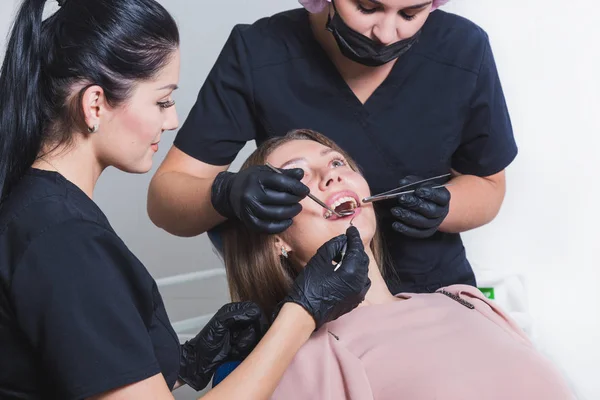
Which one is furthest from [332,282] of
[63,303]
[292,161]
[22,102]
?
[22,102]

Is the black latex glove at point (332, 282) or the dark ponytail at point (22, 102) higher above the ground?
the dark ponytail at point (22, 102)

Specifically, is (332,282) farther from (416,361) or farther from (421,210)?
(421,210)

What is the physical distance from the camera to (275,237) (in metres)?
1.99

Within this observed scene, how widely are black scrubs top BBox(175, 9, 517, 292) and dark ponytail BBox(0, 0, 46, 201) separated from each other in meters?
0.72

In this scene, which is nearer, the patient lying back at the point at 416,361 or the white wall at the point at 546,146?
the patient lying back at the point at 416,361

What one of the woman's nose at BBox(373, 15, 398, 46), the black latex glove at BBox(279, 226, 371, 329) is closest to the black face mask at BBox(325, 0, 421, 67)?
the woman's nose at BBox(373, 15, 398, 46)

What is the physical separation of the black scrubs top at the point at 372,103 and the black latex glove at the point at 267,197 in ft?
1.13

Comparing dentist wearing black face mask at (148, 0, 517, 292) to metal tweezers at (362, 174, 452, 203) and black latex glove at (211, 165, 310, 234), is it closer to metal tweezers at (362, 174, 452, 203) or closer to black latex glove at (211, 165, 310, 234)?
metal tweezers at (362, 174, 452, 203)

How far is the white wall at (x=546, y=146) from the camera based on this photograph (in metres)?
2.87

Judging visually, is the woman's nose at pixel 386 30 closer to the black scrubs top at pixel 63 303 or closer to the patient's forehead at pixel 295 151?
the patient's forehead at pixel 295 151

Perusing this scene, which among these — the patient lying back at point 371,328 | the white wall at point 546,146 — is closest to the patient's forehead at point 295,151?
the patient lying back at point 371,328

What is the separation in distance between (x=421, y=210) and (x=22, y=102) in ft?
3.15

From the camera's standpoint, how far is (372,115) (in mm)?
2113

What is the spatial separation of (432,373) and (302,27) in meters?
0.96
